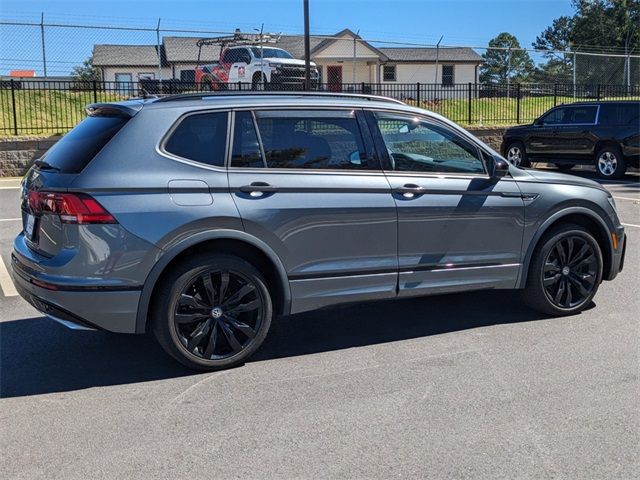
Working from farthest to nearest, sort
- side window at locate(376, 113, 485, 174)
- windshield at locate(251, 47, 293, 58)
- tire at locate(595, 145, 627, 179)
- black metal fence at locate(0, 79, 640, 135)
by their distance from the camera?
windshield at locate(251, 47, 293, 58) → black metal fence at locate(0, 79, 640, 135) → tire at locate(595, 145, 627, 179) → side window at locate(376, 113, 485, 174)

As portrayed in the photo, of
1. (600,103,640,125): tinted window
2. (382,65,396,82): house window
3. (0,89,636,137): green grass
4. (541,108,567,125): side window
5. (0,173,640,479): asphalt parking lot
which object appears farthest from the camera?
(382,65,396,82): house window

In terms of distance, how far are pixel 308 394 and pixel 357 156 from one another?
5.69 ft

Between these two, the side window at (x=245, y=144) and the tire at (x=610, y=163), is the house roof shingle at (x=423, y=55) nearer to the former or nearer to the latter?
the tire at (x=610, y=163)

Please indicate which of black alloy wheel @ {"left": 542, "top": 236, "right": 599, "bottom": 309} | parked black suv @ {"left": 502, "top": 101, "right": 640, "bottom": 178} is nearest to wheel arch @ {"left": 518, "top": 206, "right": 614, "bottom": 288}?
black alloy wheel @ {"left": 542, "top": 236, "right": 599, "bottom": 309}

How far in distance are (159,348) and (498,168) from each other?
113 inches

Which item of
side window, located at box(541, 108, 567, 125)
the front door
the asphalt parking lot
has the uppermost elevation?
side window, located at box(541, 108, 567, 125)

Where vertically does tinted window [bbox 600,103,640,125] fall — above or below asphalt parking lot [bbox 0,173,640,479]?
above

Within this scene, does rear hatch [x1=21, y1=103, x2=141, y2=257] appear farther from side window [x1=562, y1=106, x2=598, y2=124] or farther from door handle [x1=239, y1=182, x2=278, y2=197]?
side window [x1=562, y1=106, x2=598, y2=124]

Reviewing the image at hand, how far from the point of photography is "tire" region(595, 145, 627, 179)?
16203 millimetres

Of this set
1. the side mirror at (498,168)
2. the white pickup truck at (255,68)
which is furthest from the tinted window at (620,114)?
the side mirror at (498,168)

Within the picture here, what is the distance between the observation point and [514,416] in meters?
4.00

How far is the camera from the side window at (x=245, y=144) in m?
4.70

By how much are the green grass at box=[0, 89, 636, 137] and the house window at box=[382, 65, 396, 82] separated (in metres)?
22.3

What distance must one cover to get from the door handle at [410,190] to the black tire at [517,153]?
1389 centimetres
